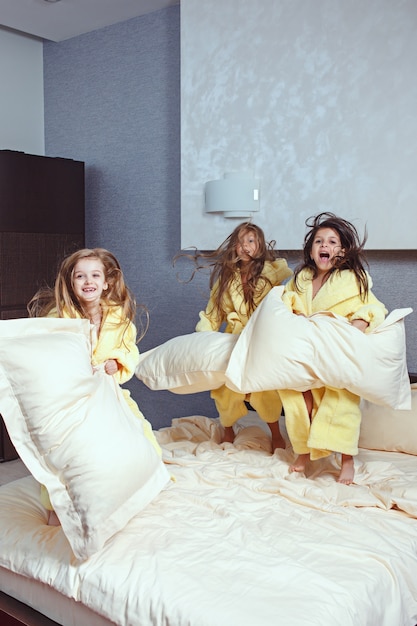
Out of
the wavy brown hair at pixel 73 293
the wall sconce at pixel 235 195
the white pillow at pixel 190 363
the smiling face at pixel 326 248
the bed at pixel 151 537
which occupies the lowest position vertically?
the bed at pixel 151 537

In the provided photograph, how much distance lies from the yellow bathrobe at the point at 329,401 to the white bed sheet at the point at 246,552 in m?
0.12

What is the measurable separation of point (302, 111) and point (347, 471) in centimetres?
172

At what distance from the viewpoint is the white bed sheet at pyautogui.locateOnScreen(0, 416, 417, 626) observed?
148 cm

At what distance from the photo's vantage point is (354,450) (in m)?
2.28

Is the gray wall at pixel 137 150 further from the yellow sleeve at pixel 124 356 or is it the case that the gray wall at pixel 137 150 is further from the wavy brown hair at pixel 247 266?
the yellow sleeve at pixel 124 356

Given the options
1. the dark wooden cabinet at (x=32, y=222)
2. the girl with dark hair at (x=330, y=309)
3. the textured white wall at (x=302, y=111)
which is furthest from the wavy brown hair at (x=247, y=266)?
the dark wooden cabinet at (x=32, y=222)

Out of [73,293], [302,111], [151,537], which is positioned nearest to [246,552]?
[151,537]

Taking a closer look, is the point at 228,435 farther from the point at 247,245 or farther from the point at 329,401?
the point at 247,245

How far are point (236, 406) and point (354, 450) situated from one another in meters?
0.55

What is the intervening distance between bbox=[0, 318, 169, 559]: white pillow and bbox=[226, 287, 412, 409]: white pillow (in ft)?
2.20

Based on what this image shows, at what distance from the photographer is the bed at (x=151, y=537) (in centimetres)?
150

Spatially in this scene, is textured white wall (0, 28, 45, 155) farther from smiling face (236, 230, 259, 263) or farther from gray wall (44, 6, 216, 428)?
smiling face (236, 230, 259, 263)

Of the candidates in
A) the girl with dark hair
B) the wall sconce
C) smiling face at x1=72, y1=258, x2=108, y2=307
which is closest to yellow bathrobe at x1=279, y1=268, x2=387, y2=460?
the girl with dark hair

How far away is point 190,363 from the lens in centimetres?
256
